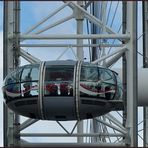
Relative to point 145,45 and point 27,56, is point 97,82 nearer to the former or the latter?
point 27,56

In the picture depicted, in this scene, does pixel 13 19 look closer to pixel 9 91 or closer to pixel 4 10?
pixel 4 10

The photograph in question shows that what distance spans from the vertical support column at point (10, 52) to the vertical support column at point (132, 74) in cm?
392

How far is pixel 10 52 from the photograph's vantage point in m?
39.2

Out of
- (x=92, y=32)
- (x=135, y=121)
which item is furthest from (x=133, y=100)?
(x=92, y=32)

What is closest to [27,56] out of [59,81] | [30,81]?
[30,81]

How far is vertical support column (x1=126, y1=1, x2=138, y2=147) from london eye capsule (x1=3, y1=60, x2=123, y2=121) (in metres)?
2.29

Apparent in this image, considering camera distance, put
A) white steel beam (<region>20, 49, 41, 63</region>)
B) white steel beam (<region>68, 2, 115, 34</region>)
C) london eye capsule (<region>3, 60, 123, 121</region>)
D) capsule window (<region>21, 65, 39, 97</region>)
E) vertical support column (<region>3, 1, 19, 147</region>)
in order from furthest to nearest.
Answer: white steel beam (<region>68, 2, 115, 34</region>) < white steel beam (<region>20, 49, 41, 63</region>) < vertical support column (<region>3, 1, 19, 147</region>) < capsule window (<region>21, 65, 39, 97</region>) < london eye capsule (<region>3, 60, 123, 121</region>)

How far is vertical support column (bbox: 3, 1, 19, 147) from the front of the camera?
38.4 m

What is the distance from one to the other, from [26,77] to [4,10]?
199 inches

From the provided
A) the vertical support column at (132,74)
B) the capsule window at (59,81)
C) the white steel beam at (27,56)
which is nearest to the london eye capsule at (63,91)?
the capsule window at (59,81)

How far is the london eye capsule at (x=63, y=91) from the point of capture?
1371 inches

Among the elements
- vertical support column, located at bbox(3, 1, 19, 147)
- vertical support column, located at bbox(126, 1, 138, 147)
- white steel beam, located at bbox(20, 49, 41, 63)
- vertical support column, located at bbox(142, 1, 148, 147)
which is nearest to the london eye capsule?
vertical support column, located at bbox(126, 1, 138, 147)

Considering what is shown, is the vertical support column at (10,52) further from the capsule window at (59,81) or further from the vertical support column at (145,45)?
the vertical support column at (145,45)

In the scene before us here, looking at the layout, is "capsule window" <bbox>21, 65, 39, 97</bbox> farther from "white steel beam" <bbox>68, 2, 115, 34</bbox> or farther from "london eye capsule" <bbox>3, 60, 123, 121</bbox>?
"white steel beam" <bbox>68, 2, 115, 34</bbox>
